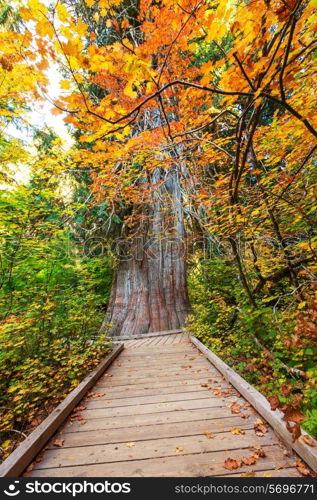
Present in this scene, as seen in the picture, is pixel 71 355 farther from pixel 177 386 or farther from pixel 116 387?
pixel 177 386

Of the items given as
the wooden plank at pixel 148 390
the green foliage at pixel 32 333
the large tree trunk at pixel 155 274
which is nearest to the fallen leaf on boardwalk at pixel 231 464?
the wooden plank at pixel 148 390

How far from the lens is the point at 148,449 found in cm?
170

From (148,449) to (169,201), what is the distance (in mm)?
6478

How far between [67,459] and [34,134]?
9540 millimetres

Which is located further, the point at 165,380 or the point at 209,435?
the point at 165,380

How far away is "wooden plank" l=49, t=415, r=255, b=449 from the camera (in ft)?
6.04

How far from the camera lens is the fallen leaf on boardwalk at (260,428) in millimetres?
1778

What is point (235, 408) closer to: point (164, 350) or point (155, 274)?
point (164, 350)

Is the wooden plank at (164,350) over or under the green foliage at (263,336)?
under

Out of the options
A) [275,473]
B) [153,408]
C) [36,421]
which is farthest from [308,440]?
[36,421]

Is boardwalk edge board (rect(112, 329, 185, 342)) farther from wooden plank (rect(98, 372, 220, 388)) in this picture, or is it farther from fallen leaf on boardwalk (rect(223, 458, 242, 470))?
fallen leaf on boardwalk (rect(223, 458, 242, 470))

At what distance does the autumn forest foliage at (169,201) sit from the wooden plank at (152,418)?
2.26ft

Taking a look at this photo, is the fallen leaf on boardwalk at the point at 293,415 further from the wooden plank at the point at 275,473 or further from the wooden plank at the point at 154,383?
the wooden plank at the point at 154,383

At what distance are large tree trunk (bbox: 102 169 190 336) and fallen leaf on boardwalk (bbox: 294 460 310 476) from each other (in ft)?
15.2
